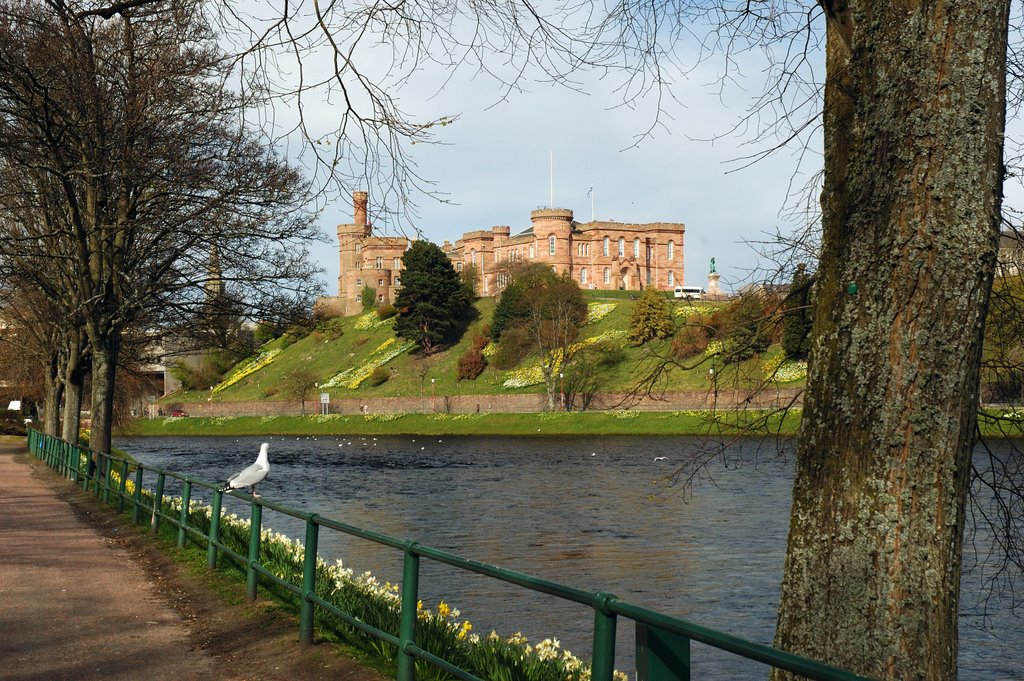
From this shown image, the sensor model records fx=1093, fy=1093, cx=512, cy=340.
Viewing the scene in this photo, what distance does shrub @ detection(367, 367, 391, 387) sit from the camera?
325ft

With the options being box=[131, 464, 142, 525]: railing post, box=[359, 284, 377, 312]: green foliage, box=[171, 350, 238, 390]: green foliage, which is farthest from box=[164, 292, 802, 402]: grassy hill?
box=[131, 464, 142, 525]: railing post

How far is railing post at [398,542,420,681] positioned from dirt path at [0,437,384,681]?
0.70 meters

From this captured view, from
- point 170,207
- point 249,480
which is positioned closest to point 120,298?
point 170,207

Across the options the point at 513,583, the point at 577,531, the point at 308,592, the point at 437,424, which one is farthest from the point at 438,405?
the point at 513,583

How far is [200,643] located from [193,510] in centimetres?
828

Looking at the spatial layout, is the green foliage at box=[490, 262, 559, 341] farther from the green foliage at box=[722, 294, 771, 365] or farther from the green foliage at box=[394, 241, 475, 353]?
the green foliage at box=[722, 294, 771, 365]

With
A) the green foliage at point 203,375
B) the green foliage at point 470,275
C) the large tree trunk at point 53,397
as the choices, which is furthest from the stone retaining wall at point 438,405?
the large tree trunk at point 53,397

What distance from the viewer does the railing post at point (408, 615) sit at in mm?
6965

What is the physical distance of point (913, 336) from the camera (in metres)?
5.00

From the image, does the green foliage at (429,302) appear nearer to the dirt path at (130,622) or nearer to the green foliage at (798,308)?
the dirt path at (130,622)

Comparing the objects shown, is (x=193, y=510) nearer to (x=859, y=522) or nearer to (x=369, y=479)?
(x=859, y=522)

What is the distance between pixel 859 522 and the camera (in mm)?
5082

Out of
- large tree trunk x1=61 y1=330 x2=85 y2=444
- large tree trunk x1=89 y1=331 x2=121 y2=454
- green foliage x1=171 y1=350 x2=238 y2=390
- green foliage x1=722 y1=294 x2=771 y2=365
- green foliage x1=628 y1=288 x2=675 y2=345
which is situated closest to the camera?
green foliage x1=722 y1=294 x2=771 y2=365

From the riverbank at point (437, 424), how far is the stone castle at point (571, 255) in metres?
45.3
